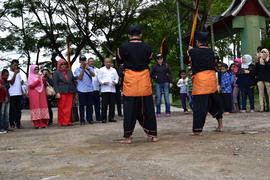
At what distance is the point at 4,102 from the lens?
9.58m

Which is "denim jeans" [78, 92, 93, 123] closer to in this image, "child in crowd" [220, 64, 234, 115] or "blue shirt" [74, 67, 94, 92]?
"blue shirt" [74, 67, 94, 92]

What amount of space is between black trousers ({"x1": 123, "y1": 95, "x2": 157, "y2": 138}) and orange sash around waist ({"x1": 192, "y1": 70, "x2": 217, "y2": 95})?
3.36 feet

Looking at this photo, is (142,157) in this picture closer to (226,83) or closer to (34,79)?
(34,79)

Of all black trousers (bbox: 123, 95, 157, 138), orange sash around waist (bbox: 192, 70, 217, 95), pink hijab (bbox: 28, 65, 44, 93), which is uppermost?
pink hijab (bbox: 28, 65, 44, 93)

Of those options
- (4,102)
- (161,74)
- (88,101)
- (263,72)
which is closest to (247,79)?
(263,72)

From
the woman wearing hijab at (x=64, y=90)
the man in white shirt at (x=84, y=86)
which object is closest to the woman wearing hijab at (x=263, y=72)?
the man in white shirt at (x=84, y=86)

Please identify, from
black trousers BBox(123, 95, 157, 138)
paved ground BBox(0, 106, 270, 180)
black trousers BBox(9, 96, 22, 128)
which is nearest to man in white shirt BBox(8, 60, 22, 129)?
black trousers BBox(9, 96, 22, 128)

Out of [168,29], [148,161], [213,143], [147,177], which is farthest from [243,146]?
[168,29]

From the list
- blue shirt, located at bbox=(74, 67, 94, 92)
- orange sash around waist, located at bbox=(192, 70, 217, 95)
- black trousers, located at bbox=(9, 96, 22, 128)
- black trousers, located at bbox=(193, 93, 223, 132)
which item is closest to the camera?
black trousers, located at bbox=(193, 93, 223, 132)

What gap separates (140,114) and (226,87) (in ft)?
19.1

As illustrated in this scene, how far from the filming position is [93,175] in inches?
165

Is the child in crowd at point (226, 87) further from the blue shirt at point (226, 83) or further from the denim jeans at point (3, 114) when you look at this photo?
the denim jeans at point (3, 114)

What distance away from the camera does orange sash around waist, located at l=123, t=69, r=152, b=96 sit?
6.75 meters

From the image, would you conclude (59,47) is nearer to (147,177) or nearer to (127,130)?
(127,130)
